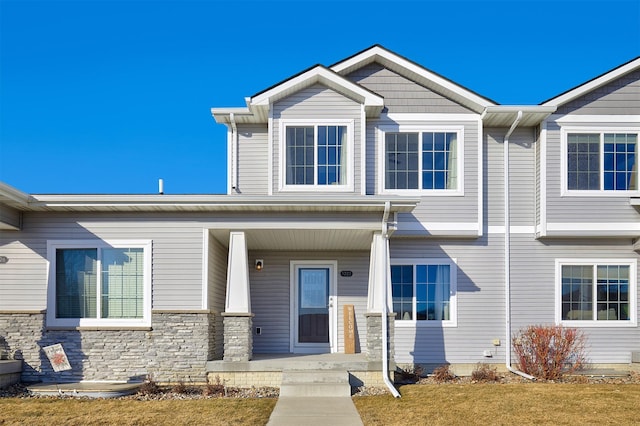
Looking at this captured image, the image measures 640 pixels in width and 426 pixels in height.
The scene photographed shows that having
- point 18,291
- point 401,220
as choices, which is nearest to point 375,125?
point 401,220

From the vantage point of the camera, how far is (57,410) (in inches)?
369

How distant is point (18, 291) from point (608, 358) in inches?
486

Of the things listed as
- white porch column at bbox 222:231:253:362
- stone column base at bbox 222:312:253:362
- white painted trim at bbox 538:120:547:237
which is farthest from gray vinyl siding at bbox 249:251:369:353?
white painted trim at bbox 538:120:547:237

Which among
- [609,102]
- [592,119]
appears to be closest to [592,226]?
[592,119]

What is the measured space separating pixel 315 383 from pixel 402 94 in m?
6.73

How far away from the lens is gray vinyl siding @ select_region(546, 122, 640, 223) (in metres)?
13.7

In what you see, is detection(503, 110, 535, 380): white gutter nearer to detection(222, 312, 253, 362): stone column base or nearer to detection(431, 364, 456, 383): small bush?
detection(431, 364, 456, 383): small bush

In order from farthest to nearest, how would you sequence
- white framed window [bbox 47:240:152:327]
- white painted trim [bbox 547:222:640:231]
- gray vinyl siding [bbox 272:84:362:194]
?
1. white painted trim [bbox 547:222:640:231]
2. gray vinyl siding [bbox 272:84:362:194]
3. white framed window [bbox 47:240:152:327]

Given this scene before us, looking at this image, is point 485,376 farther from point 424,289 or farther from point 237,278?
point 237,278

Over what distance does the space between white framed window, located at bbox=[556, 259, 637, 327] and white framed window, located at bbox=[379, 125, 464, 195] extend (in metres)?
3.20

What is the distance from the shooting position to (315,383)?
36.5 ft

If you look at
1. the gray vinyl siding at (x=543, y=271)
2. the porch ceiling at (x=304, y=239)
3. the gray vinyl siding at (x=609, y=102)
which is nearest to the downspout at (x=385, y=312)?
the porch ceiling at (x=304, y=239)

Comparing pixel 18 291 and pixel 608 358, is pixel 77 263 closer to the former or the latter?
pixel 18 291

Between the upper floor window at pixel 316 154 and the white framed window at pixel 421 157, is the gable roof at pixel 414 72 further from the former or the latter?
the upper floor window at pixel 316 154
